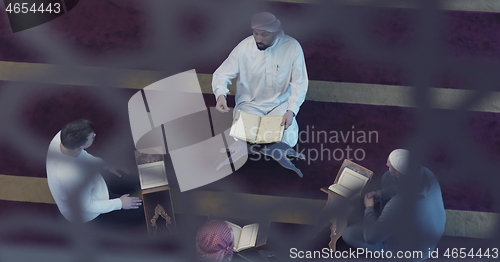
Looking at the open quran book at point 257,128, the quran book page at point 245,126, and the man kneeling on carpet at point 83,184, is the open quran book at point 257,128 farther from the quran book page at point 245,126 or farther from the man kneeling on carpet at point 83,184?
the man kneeling on carpet at point 83,184

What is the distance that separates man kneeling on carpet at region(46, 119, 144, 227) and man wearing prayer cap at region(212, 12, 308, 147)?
842 millimetres

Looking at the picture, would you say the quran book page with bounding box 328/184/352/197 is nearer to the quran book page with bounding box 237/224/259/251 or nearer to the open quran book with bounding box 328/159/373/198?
the open quran book with bounding box 328/159/373/198

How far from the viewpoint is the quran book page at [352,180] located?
3453 mm

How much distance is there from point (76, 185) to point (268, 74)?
4.63 feet

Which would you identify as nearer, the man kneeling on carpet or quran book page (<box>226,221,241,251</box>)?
the man kneeling on carpet

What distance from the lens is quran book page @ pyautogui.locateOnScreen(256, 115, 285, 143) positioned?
138 inches

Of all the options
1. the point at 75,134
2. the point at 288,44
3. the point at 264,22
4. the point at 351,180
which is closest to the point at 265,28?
the point at 264,22

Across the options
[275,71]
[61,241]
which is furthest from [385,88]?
[61,241]

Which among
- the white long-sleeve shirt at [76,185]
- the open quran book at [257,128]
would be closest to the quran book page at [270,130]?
the open quran book at [257,128]

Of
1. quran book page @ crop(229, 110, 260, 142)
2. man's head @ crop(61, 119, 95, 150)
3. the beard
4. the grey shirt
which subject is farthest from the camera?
quran book page @ crop(229, 110, 260, 142)

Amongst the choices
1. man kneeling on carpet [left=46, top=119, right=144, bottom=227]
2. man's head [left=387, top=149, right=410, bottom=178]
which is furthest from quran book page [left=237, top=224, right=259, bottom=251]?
man's head [left=387, top=149, right=410, bottom=178]

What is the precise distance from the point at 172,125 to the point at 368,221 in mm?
1597

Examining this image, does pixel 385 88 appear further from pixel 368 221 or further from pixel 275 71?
pixel 368 221

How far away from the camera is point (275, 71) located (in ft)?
11.8
